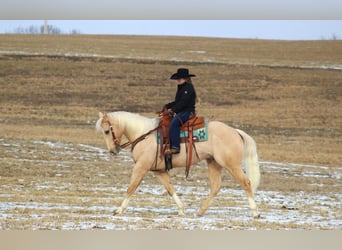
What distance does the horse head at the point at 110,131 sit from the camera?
30.3ft

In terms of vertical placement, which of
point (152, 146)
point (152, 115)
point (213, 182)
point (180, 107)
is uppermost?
point (180, 107)

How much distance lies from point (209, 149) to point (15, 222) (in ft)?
7.36

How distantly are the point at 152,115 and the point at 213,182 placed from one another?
11.8 metres

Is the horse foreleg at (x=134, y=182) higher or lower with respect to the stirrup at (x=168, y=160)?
lower

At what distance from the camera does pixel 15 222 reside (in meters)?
8.79

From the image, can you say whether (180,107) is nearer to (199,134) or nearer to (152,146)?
(199,134)

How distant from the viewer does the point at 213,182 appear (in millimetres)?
9523

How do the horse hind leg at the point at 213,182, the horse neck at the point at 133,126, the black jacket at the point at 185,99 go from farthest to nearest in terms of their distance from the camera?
1. the horse hind leg at the point at 213,182
2. the horse neck at the point at 133,126
3. the black jacket at the point at 185,99

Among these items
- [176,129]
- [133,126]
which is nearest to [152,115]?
[133,126]

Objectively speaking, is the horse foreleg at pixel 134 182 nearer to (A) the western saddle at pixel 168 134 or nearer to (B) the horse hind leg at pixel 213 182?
(A) the western saddle at pixel 168 134

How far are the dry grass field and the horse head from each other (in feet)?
2.54

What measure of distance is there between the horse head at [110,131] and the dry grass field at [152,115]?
0.77 meters

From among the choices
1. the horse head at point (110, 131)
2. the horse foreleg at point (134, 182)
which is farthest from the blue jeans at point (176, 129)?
the horse head at point (110, 131)

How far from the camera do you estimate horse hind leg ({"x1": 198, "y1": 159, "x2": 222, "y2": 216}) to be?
373 inches
